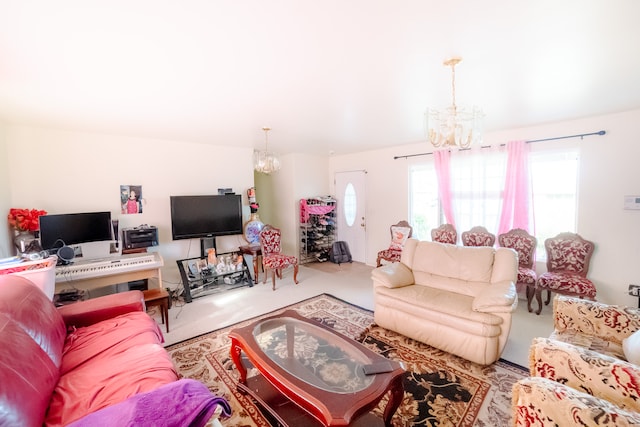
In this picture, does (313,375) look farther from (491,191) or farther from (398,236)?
(491,191)

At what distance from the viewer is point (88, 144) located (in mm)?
3662

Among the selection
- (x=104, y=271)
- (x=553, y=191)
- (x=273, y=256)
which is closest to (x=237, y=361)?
(x=104, y=271)

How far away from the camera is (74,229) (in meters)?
3.30

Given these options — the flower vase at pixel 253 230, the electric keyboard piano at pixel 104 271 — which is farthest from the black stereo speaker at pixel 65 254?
the flower vase at pixel 253 230

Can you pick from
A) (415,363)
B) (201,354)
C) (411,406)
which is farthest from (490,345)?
(201,354)

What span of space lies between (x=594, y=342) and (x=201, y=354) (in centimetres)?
303

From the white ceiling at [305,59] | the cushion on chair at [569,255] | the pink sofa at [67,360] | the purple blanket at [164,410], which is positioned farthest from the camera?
the cushion on chair at [569,255]

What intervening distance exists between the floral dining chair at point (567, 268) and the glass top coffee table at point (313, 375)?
8.98 ft

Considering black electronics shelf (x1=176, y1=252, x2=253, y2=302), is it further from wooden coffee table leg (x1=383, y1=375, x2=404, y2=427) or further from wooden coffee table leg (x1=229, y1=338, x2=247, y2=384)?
wooden coffee table leg (x1=383, y1=375, x2=404, y2=427)

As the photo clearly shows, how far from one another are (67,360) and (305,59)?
97.3 inches

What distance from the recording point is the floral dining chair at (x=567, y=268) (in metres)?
3.11

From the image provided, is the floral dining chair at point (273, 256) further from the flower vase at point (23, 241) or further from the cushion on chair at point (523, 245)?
the cushion on chair at point (523, 245)

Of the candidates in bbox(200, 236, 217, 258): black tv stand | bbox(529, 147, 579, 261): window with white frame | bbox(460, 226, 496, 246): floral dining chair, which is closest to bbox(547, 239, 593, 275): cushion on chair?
bbox(529, 147, 579, 261): window with white frame

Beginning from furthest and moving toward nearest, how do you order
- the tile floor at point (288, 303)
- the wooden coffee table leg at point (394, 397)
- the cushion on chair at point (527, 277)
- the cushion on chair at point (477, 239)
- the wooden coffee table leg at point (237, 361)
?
the cushion on chair at point (477, 239)
the cushion on chair at point (527, 277)
the tile floor at point (288, 303)
the wooden coffee table leg at point (237, 361)
the wooden coffee table leg at point (394, 397)
